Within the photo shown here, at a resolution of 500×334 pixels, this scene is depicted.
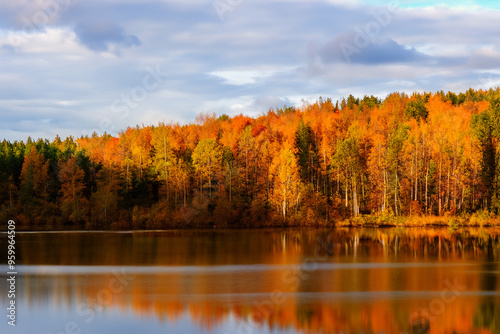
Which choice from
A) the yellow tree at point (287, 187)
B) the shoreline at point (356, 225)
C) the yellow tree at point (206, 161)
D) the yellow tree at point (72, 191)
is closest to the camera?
the shoreline at point (356, 225)

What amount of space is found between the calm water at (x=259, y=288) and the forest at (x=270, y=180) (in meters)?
24.1

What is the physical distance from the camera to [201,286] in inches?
1086

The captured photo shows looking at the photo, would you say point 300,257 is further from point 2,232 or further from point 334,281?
point 2,232

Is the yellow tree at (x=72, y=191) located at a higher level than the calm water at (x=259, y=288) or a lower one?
A: higher

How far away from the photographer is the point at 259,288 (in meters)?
27.1

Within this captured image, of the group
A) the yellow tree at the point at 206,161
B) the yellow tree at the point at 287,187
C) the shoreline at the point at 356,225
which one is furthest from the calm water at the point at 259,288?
the yellow tree at the point at 206,161

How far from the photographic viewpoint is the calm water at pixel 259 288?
2062 centimetres

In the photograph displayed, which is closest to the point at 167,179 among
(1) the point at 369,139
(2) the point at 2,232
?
(2) the point at 2,232

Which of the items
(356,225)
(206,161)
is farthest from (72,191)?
(356,225)

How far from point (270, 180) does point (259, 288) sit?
49.8 metres

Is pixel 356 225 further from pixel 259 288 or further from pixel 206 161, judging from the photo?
pixel 259 288

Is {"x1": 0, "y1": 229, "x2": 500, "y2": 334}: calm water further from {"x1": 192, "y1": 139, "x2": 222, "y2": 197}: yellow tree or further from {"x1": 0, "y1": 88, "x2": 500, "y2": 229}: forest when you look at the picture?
{"x1": 192, "y1": 139, "x2": 222, "y2": 197}: yellow tree

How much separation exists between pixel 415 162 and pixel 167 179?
3178 cm

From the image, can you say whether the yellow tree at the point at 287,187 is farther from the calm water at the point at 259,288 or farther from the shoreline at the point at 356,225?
the calm water at the point at 259,288
